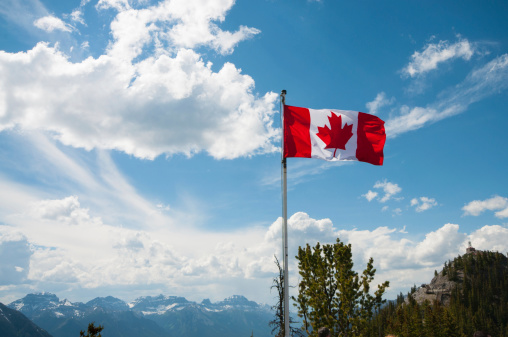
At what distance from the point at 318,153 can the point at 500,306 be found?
22938 centimetres

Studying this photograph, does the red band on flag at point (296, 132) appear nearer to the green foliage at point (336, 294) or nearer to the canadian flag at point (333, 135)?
→ the canadian flag at point (333, 135)

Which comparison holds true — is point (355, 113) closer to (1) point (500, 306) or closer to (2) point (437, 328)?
(2) point (437, 328)

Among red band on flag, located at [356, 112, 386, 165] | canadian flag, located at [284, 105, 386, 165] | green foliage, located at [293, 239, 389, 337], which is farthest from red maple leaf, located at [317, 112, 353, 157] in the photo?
green foliage, located at [293, 239, 389, 337]

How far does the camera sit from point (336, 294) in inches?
907

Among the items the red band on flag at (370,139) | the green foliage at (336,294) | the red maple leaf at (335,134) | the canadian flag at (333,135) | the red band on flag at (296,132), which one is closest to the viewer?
the red band on flag at (296,132)

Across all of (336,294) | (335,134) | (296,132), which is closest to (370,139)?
(335,134)

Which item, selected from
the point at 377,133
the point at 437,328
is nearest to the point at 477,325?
the point at 437,328

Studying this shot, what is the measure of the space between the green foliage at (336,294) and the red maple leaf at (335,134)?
11.1 m

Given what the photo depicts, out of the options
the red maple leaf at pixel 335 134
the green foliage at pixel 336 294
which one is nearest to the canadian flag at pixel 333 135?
the red maple leaf at pixel 335 134

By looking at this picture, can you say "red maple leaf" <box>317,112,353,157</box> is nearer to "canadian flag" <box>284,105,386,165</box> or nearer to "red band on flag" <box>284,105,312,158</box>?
"canadian flag" <box>284,105,386,165</box>

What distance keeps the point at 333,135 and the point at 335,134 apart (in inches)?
4.1

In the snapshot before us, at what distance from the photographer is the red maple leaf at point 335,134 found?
1466 centimetres

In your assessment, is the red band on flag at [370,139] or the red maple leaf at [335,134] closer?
the red maple leaf at [335,134]

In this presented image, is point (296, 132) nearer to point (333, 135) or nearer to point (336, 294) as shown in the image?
point (333, 135)
